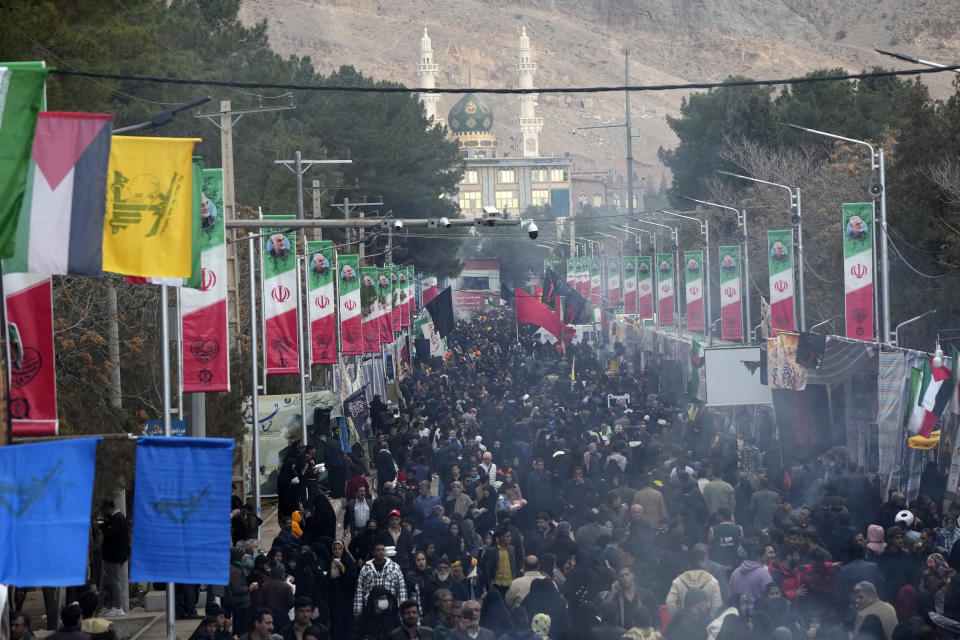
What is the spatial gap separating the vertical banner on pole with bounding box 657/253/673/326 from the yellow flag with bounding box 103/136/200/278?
3644 centimetres

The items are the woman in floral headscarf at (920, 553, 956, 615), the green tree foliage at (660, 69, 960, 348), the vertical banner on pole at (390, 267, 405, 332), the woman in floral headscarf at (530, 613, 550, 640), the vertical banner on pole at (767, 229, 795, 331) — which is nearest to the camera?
the woman in floral headscarf at (530, 613, 550, 640)

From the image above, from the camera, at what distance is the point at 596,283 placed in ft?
233

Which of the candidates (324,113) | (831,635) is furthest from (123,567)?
(324,113)

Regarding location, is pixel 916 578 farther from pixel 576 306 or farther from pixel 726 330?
pixel 576 306

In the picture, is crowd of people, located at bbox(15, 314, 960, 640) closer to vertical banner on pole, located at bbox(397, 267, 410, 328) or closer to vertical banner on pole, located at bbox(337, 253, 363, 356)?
vertical banner on pole, located at bbox(337, 253, 363, 356)

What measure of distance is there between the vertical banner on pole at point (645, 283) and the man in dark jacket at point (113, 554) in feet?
116

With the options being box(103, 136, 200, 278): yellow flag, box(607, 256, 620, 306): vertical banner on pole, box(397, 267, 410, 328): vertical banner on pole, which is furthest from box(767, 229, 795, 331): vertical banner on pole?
box(607, 256, 620, 306): vertical banner on pole

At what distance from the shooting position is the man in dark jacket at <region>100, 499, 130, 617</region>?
16688mm

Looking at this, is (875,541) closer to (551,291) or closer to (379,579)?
(379,579)

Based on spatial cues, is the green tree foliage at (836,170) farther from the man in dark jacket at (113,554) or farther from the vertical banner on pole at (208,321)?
the man in dark jacket at (113,554)

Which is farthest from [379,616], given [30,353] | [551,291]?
[551,291]

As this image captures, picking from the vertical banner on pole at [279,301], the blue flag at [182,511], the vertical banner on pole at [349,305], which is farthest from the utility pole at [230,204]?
the blue flag at [182,511]

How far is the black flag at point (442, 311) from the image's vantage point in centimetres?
4809

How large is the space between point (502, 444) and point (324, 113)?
141 feet
